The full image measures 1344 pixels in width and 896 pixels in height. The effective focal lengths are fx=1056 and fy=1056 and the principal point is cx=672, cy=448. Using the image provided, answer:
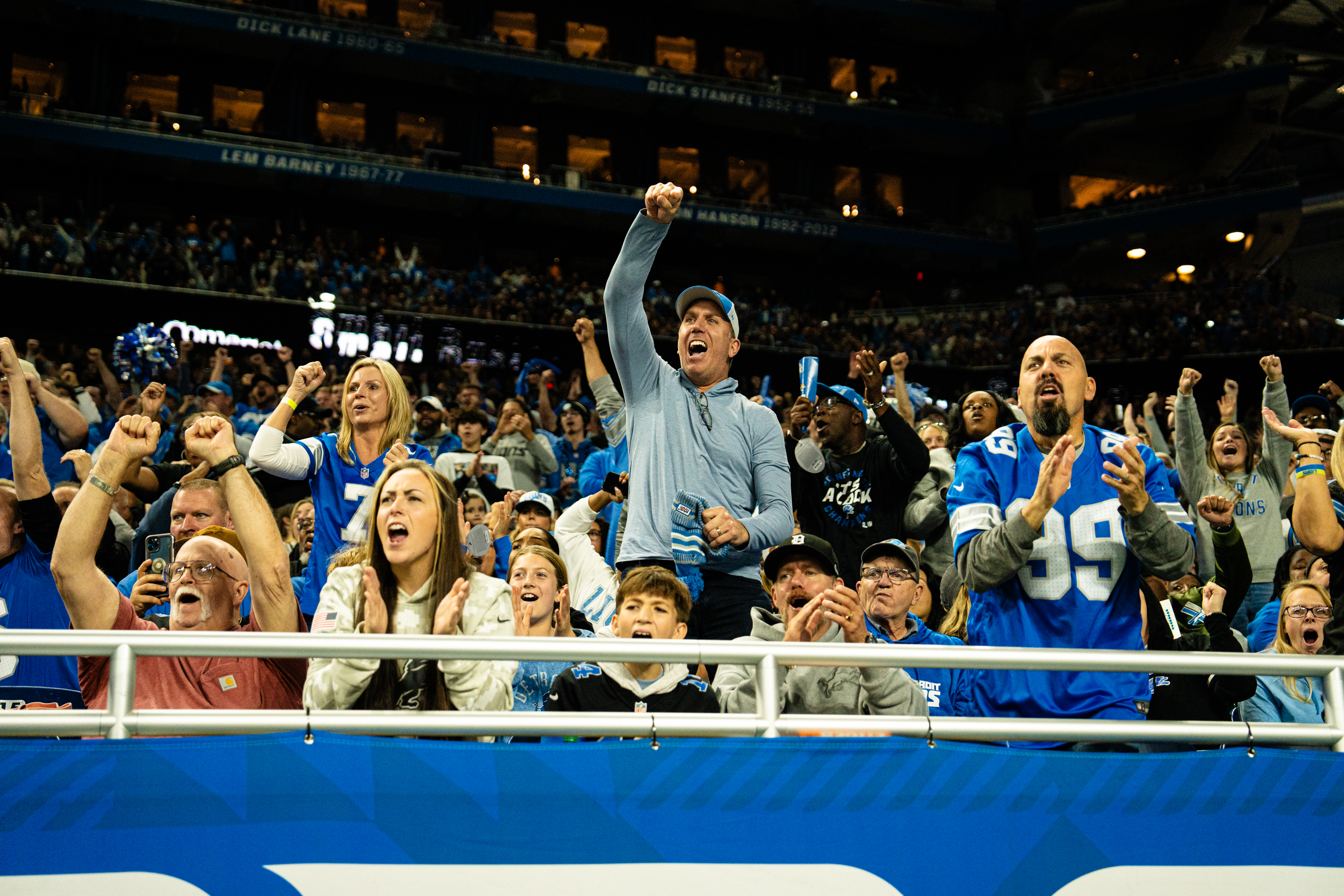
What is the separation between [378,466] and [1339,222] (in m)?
40.6

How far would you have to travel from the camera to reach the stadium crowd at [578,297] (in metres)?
18.5

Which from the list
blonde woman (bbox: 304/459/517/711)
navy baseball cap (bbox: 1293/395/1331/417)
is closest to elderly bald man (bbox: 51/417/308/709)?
blonde woman (bbox: 304/459/517/711)

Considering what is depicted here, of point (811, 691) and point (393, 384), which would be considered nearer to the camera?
point (811, 691)

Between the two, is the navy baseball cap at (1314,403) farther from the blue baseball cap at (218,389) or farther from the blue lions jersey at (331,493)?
the blue baseball cap at (218,389)

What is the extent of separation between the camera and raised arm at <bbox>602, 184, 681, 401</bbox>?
341cm

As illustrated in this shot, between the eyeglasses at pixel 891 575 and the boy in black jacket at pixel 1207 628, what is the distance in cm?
95

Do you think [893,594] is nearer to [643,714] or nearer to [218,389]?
[643,714]

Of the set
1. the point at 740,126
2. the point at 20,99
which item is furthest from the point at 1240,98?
the point at 20,99

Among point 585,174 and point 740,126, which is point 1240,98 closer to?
point 740,126

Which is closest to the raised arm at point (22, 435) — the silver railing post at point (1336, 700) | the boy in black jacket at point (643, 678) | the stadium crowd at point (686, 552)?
the stadium crowd at point (686, 552)

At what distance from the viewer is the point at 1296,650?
14.6 ft

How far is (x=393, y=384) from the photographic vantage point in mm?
4418

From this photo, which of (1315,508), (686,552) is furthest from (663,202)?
(1315,508)

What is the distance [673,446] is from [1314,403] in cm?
717
